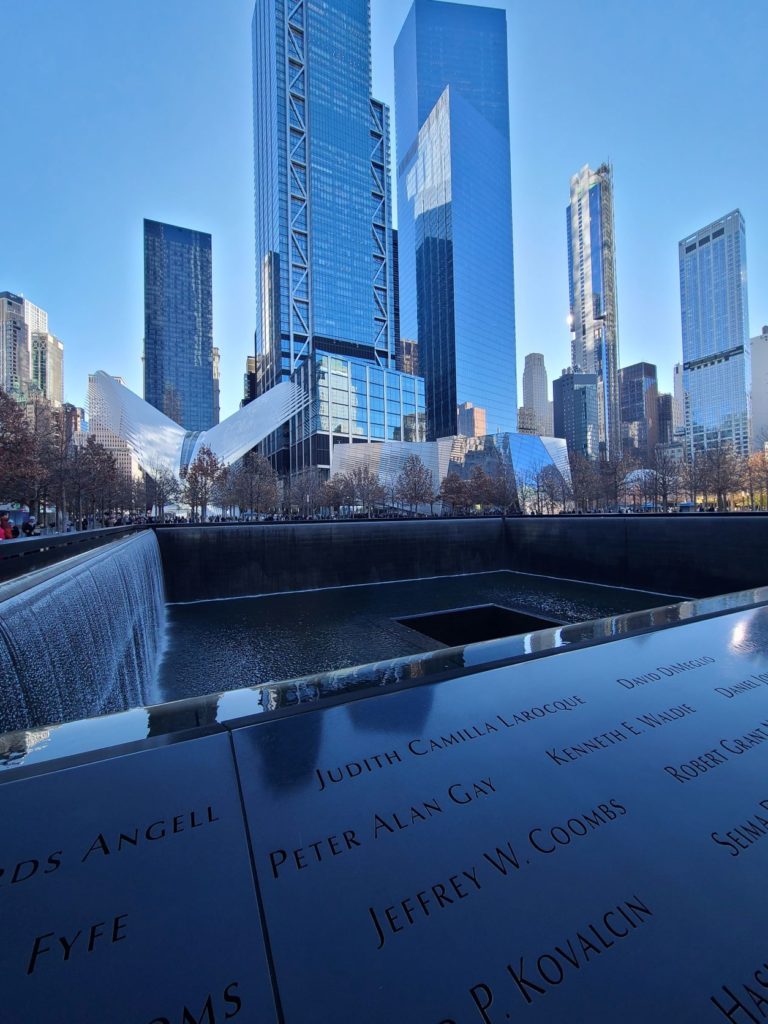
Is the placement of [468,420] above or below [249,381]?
below

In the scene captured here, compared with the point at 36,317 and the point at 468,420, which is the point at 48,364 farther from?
the point at 468,420

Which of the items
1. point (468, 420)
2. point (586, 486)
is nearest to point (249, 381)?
point (468, 420)

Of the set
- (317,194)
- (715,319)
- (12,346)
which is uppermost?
(317,194)

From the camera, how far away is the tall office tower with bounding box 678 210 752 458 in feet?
298

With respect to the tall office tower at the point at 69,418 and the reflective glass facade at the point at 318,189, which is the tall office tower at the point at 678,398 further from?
the tall office tower at the point at 69,418

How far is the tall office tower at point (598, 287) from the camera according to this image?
Result: 142 metres

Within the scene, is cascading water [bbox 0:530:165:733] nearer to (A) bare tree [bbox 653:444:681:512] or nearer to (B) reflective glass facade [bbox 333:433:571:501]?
(A) bare tree [bbox 653:444:681:512]

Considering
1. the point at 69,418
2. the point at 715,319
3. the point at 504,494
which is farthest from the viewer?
the point at 715,319

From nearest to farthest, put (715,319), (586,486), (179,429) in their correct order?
1. (586,486)
2. (179,429)
3. (715,319)

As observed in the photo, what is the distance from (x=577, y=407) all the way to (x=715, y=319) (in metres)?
36.9

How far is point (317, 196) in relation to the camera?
273ft

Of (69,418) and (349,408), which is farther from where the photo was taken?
(349,408)

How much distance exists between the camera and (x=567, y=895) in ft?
3.92

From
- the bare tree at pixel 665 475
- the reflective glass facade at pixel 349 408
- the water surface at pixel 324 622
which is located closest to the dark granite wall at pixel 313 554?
the water surface at pixel 324 622
